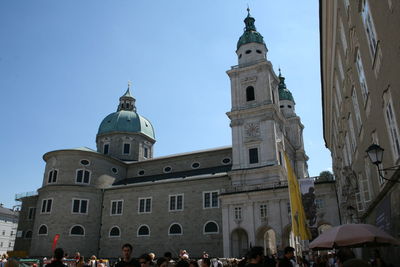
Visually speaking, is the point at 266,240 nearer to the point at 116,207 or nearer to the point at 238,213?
the point at 238,213

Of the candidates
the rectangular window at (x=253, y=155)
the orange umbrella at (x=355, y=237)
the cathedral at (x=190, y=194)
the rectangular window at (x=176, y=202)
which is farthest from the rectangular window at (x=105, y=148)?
the orange umbrella at (x=355, y=237)

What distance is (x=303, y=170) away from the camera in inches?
1937

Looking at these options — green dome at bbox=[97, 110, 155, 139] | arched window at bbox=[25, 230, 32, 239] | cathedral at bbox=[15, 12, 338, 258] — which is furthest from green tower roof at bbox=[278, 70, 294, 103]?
arched window at bbox=[25, 230, 32, 239]

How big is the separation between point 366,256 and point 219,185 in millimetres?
23004

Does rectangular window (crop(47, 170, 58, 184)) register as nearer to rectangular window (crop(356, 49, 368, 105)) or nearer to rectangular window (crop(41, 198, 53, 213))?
rectangular window (crop(41, 198, 53, 213))

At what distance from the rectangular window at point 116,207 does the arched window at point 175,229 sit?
7843mm

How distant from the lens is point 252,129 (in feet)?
125

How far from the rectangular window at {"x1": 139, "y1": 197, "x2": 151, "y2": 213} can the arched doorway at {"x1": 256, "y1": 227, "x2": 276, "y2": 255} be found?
1439 centimetres

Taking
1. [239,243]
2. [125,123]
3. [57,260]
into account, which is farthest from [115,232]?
[57,260]

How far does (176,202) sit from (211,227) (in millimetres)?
5498

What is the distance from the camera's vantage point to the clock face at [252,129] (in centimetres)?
3762

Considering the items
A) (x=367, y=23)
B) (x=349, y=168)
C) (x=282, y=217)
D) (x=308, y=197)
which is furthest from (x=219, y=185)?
(x=367, y=23)

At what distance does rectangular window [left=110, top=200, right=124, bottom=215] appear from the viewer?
4232cm

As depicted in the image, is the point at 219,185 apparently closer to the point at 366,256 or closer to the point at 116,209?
the point at 116,209
